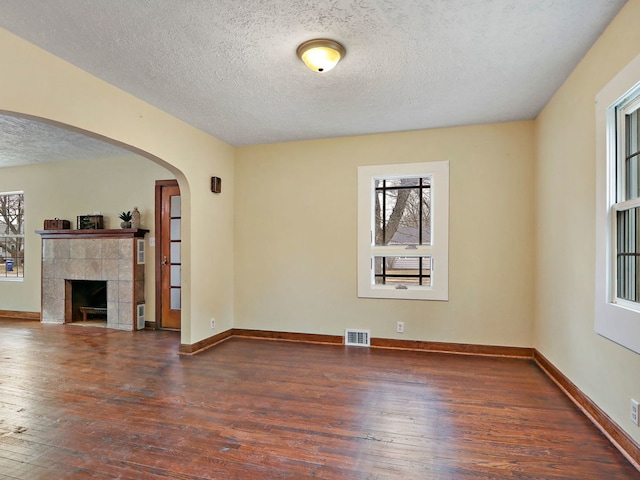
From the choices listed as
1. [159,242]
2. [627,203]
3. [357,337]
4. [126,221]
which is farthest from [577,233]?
[126,221]

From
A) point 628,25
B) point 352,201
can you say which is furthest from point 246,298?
point 628,25

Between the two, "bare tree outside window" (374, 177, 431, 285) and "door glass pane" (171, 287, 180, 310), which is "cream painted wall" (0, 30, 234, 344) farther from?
"bare tree outside window" (374, 177, 431, 285)

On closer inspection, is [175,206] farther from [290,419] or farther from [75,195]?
[290,419]

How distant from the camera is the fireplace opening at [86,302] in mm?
A: 5738

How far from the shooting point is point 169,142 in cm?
376

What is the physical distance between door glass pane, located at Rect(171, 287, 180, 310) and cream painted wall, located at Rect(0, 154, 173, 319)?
35 cm

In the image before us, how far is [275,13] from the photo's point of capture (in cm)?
212

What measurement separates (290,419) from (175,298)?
3471 mm

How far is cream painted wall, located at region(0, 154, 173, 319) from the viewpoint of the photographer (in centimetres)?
554

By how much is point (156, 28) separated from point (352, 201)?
277 cm

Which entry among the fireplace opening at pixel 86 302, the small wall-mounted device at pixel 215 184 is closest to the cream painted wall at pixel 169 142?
the small wall-mounted device at pixel 215 184

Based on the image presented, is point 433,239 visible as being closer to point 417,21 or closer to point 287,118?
point 287,118

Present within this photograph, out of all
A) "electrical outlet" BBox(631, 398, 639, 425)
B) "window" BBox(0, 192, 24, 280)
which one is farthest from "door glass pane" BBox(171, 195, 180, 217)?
"electrical outlet" BBox(631, 398, 639, 425)

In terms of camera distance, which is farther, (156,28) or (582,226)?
(582,226)
